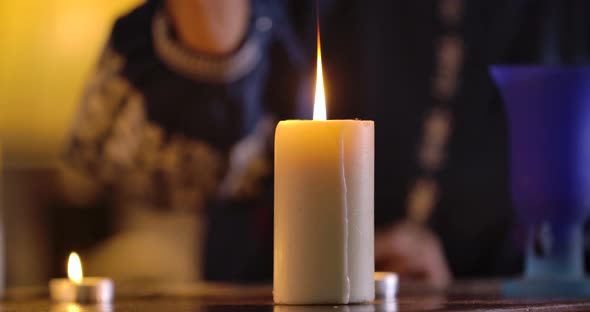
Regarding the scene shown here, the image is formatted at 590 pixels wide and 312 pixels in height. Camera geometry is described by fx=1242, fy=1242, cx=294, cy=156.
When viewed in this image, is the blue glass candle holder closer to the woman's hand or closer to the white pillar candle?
the white pillar candle

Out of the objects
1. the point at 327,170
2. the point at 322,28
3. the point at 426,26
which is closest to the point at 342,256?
the point at 327,170

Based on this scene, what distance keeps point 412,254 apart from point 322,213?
1266 millimetres

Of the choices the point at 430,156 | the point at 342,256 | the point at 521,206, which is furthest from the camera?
the point at 430,156

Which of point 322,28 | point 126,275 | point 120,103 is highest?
point 322,28

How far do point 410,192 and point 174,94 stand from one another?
47cm

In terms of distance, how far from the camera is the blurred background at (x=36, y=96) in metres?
1.81

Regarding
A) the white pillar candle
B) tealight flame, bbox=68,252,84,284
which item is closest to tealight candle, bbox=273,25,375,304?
the white pillar candle

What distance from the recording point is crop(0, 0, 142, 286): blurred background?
1.81 metres

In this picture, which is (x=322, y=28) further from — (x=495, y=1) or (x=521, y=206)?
(x=521, y=206)

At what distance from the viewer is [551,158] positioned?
1216 millimetres

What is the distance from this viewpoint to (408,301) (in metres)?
0.96

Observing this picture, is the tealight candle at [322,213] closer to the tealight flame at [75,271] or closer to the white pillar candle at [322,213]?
the white pillar candle at [322,213]

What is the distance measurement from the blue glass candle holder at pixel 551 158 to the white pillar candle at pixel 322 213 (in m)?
0.41

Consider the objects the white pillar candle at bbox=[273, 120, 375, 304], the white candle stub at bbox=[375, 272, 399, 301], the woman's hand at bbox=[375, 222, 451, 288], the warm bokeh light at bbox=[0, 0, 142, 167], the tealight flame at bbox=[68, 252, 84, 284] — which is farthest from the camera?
the woman's hand at bbox=[375, 222, 451, 288]
